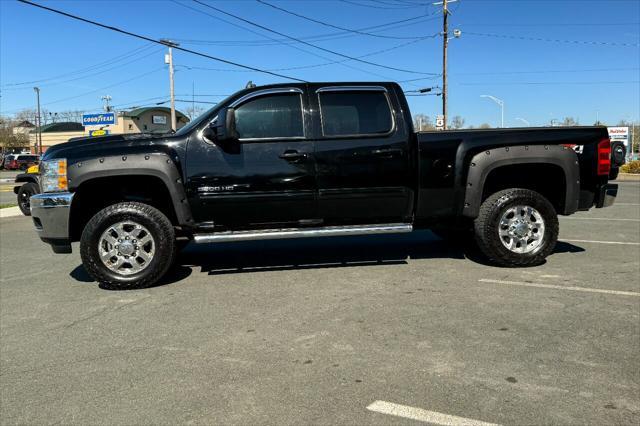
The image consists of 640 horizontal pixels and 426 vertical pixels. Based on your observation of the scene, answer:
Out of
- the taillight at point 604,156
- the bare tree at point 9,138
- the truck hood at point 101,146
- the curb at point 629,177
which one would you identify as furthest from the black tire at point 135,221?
the bare tree at point 9,138

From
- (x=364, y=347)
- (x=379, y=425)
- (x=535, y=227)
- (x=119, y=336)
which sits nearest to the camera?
(x=379, y=425)

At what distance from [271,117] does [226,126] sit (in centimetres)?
57

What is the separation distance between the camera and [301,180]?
549cm

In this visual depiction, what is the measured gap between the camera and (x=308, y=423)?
269 cm

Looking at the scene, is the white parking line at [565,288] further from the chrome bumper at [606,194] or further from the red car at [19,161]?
the red car at [19,161]

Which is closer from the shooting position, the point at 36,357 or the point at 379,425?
the point at 379,425

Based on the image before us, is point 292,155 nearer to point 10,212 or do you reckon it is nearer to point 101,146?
point 101,146

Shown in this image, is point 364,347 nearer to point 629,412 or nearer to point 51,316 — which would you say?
point 629,412

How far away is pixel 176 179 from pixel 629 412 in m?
4.36

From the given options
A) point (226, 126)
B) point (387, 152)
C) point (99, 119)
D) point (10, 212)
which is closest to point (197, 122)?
point (226, 126)

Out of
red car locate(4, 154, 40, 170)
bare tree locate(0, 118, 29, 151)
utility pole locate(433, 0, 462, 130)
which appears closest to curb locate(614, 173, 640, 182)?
utility pole locate(433, 0, 462, 130)

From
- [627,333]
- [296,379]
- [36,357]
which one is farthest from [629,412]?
[36,357]

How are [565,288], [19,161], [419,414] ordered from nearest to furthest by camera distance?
[419,414] < [565,288] < [19,161]

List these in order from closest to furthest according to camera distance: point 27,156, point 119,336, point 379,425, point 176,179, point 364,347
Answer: point 379,425, point 364,347, point 119,336, point 176,179, point 27,156
